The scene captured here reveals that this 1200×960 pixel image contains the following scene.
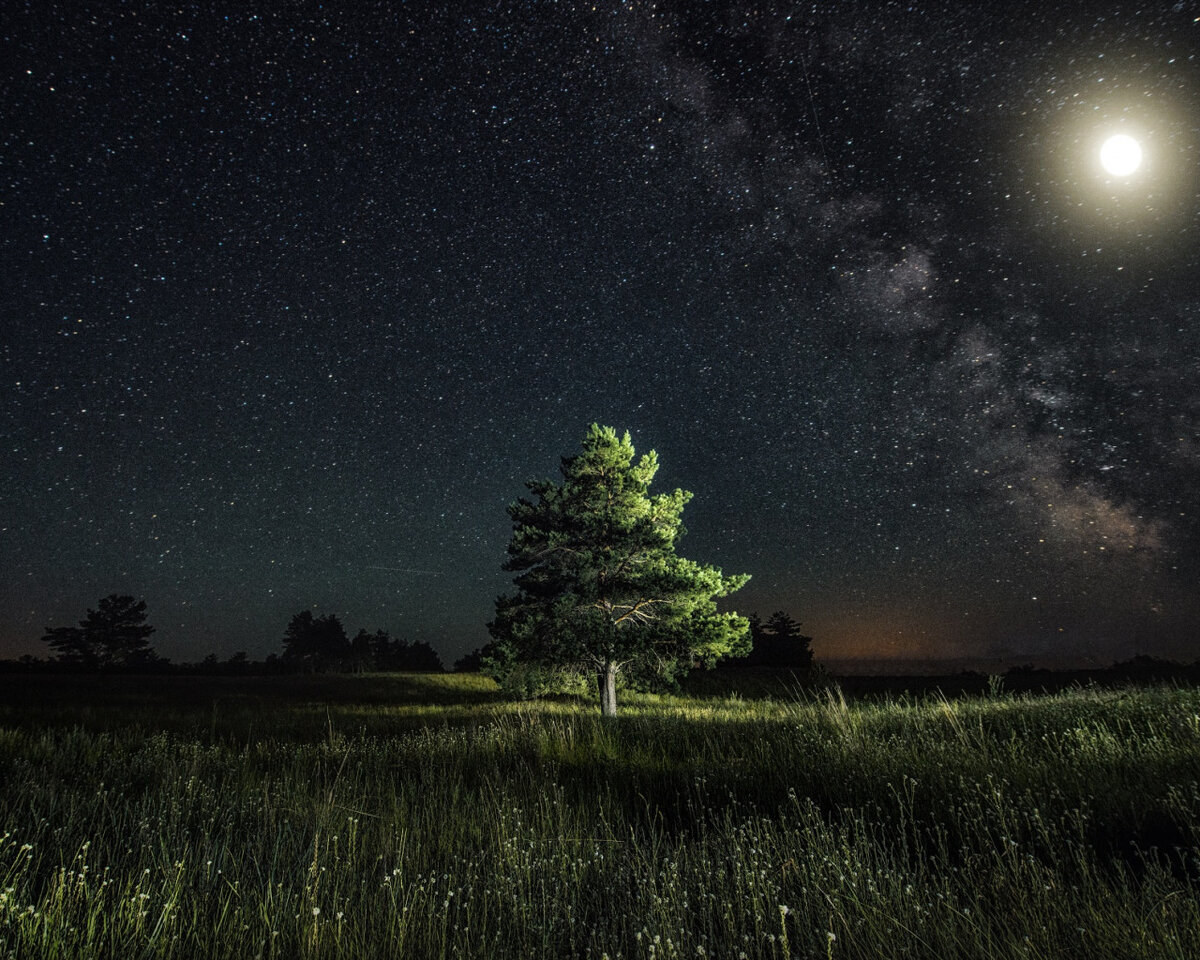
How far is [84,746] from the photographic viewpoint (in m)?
9.57

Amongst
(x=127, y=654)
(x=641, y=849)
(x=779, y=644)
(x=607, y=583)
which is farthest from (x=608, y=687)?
(x=127, y=654)

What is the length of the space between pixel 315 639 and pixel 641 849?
104 metres

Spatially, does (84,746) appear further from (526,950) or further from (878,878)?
(878,878)

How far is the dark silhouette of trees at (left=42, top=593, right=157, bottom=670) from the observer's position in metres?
69.7

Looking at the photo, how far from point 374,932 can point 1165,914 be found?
133 inches

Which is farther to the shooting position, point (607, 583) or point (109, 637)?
point (109, 637)

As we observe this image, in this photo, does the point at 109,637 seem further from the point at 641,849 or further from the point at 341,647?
the point at 641,849

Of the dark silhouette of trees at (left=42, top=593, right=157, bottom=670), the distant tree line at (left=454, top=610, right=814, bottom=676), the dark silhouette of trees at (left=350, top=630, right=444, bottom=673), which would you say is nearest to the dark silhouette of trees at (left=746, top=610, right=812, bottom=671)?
the distant tree line at (left=454, top=610, right=814, bottom=676)

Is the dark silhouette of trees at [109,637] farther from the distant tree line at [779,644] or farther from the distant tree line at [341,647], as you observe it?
the distant tree line at [779,644]

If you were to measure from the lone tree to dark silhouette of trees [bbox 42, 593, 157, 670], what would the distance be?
77.5 m

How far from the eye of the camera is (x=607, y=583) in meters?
16.1

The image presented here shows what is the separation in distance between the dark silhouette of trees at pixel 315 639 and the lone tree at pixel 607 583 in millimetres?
83645

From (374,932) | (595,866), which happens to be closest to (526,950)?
(374,932)

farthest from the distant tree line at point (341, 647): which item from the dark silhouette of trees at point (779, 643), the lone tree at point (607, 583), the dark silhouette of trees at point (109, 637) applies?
the lone tree at point (607, 583)
